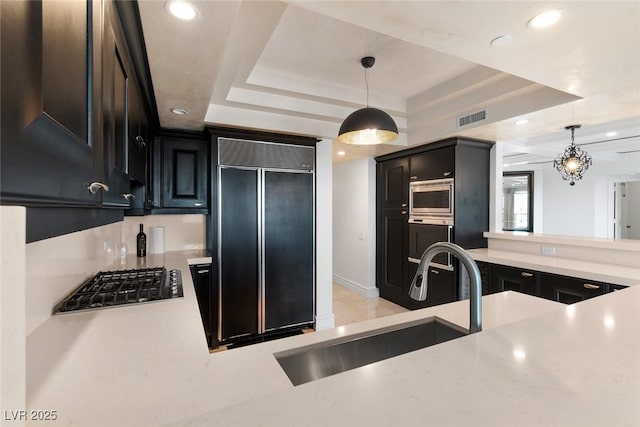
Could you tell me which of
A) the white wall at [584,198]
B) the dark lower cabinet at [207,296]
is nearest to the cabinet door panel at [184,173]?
the dark lower cabinet at [207,296]

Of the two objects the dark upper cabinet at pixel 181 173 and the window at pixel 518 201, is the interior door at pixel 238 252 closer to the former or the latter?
the dark upper cabinet at pixel 181 173

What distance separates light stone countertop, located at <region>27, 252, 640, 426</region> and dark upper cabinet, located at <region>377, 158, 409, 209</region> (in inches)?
120

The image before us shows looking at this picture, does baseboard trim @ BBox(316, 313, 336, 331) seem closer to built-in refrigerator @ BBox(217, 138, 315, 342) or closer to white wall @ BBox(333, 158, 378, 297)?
built-in refrigerator @ BBox(217, 138, 315, 342)

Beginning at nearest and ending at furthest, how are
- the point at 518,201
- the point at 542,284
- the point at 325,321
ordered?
the point at 542,284 < the point at 325,321 < the point at 518,201

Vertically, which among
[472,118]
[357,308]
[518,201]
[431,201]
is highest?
[472,118]

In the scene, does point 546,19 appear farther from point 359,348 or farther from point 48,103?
point 48,103

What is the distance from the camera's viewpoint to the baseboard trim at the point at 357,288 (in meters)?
4.71

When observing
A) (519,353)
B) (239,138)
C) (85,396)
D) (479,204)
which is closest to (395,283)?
(479,204)

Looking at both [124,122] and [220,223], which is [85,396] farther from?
[220,223]

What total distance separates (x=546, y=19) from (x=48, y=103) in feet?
6.36

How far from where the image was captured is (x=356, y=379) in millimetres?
641

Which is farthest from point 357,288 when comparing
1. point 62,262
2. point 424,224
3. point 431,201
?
point 62,262

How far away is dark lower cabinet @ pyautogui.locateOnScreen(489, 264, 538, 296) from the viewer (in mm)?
2744

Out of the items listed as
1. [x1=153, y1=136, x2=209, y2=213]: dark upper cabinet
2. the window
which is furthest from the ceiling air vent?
the window
